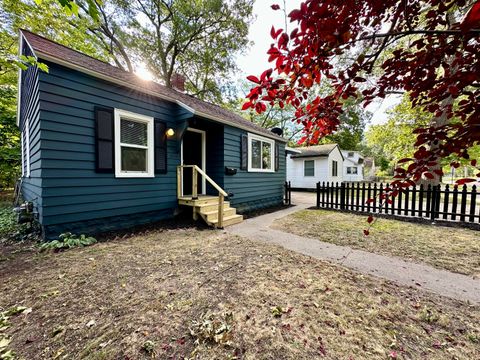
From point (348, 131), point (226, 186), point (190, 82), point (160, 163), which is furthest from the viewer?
point (348, 131)

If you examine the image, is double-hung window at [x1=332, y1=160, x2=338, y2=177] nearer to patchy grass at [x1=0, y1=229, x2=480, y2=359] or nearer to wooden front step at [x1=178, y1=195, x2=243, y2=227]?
wooden front step at [x1=178, y1=195, x2=243, y2=227]

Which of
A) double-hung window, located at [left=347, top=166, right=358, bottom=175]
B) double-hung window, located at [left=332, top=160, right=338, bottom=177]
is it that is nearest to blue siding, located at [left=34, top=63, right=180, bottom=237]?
double-hung window, located at [left=332, top=160, right=338, bottom=177]

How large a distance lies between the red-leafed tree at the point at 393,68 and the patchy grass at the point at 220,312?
4.78ft

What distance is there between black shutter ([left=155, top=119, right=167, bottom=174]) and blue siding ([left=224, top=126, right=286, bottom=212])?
195cm

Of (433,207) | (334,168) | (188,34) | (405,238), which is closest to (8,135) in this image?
(188,34)

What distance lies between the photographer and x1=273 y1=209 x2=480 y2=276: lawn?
10.9 feet

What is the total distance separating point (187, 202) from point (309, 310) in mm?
4253

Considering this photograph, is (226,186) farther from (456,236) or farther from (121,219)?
(456,236)

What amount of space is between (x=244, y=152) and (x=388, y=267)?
210 inches

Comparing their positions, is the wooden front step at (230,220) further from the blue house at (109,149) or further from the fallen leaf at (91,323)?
the fallen leaf at (91,323)

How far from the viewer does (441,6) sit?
1.31 m

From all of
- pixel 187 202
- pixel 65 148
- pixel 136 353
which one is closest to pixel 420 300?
pixel 136 353

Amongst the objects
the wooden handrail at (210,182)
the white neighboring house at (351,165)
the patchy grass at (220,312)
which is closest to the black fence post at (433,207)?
the patchy grass at (220,312)

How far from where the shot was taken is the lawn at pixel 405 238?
131 inches
